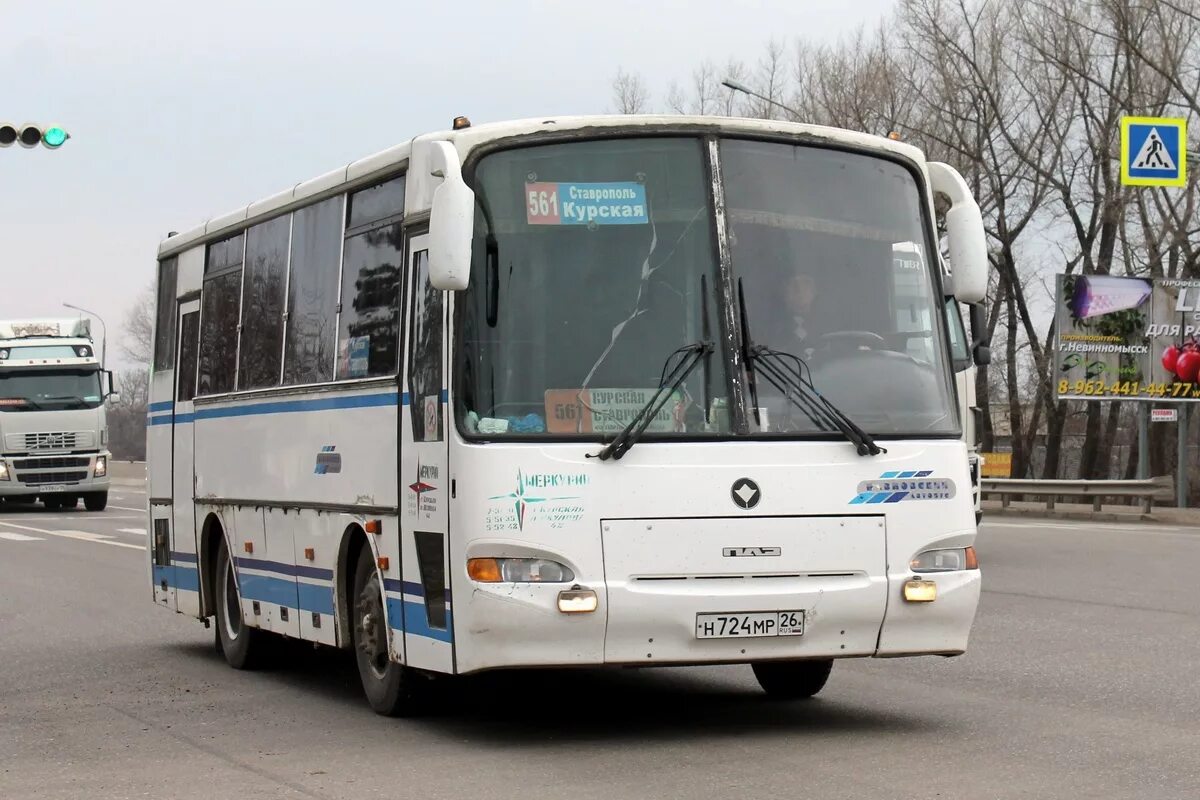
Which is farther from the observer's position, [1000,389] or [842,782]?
[1000,389]

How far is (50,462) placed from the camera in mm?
41781


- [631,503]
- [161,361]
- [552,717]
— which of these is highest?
[161,361]

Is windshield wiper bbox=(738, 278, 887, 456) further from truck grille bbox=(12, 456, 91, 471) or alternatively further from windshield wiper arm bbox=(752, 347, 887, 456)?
truck grille bbox=(12, 456, 91, 471)

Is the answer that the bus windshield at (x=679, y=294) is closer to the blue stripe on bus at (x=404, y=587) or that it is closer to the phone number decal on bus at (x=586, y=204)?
the phone number decal on bus at (x=586, y=204)

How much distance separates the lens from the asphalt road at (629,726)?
790cm

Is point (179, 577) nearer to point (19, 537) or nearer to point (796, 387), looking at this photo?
point (796, 387)

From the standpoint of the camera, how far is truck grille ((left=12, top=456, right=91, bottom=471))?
137 ft

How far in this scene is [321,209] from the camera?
438 inches

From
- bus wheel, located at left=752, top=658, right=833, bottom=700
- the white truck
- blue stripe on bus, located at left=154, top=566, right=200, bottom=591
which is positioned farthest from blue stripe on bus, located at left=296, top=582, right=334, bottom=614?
the white truck

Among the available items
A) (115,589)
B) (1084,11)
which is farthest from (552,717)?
(1084,11)

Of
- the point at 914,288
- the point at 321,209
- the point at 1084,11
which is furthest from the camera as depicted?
the point at 1084,11

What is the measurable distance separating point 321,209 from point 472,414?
2.77 m

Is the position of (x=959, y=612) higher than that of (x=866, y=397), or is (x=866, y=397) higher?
(x=866, y=397)

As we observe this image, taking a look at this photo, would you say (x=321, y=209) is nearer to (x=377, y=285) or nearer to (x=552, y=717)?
(x=377, y=285)
